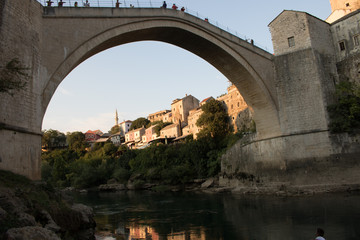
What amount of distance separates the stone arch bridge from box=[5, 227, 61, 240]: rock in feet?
13.5

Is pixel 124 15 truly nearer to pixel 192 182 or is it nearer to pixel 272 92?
pixel 272 92

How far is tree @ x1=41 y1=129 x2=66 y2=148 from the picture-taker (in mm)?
57647

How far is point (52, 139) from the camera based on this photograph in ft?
195

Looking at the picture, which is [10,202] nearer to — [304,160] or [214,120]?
[304,160]

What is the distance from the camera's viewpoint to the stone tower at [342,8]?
2375 cm

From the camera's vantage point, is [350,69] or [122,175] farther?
[122,175]

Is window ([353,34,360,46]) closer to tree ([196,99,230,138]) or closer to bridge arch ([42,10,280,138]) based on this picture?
bridge arch ([42,10,280,138])

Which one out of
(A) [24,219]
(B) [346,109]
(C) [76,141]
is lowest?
(A) [24,219]

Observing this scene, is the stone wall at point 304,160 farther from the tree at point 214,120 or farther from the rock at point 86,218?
the tree at point 214,120

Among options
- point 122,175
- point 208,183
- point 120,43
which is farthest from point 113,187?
point 120,43

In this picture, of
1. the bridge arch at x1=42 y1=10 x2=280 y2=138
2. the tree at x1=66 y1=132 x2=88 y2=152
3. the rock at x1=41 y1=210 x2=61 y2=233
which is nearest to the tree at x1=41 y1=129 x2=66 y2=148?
the tree at x1=66 y1=132 x2=88 y2=152

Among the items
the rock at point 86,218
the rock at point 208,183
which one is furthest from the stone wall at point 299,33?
the rock at point 86,218

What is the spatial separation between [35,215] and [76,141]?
55910 millimetres

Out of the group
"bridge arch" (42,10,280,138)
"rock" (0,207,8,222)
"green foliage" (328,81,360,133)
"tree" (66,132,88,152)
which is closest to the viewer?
"rock" (0,207,8,222)
